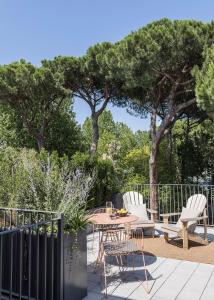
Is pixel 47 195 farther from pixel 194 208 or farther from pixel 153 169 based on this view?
pixel 153 169

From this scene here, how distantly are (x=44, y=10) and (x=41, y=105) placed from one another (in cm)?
445

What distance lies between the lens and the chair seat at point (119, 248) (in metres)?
3.78

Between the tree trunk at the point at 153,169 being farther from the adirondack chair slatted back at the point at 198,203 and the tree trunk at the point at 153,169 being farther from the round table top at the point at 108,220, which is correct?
the round table top at the point at 108,220

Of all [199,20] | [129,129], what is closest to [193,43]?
[199,20]

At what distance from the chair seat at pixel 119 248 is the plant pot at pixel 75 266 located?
430 millimetres


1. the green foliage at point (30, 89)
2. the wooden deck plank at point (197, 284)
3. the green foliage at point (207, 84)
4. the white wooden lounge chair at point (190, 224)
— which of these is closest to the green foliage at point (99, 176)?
the white wooden lounge chair at point (190, 224)

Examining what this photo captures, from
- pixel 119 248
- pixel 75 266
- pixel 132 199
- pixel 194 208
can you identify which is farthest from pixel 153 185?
pixel 75 266

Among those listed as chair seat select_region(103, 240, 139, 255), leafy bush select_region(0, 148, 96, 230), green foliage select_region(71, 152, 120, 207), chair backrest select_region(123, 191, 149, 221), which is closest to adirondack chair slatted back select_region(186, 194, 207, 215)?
chair backrest select_region(123, 191, 149, 221)

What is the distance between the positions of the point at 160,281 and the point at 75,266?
1.34 m

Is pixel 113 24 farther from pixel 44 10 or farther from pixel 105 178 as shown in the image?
pixel 105 178

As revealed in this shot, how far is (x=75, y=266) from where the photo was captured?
332 centimetres

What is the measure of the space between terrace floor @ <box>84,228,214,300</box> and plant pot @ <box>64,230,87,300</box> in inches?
8.4

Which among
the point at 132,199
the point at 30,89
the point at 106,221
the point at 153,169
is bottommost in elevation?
the point at 106,221

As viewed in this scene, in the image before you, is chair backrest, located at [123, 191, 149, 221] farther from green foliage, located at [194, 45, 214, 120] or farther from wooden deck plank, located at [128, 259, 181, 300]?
green foliage, located at [194, 45, 214, 120]
